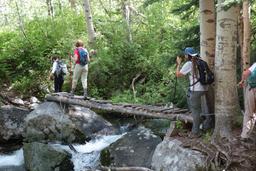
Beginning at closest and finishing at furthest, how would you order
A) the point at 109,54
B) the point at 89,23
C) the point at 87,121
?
the point at 87,121
the point at 109,54
the point at 89,23

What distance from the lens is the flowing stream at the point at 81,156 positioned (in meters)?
10.9

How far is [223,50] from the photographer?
7.46 metres

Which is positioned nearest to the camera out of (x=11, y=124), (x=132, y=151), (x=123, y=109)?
(x=132, y=151)

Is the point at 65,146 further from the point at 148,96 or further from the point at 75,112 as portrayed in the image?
the point at 148,96

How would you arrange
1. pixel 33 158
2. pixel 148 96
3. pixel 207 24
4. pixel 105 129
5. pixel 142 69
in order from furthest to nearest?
pixel 142 69, pixel 148 96, pixel 105 129, pixel 33 158, pixel 207 24

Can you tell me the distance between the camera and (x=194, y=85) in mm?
7809

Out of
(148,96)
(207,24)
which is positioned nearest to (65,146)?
(148,96)

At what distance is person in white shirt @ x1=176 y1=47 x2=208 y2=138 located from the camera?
768 cm

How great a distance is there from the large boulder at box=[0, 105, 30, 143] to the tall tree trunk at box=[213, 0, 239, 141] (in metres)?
7.44

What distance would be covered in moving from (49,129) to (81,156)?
168 centimetres

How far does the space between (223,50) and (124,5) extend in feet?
42.1

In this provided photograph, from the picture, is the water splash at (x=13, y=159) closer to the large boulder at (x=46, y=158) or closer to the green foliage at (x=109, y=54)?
the large boulder at (x=46, y=158)

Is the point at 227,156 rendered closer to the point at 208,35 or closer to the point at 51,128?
the point at 208,35

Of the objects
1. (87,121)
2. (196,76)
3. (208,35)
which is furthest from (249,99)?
(87,121)
